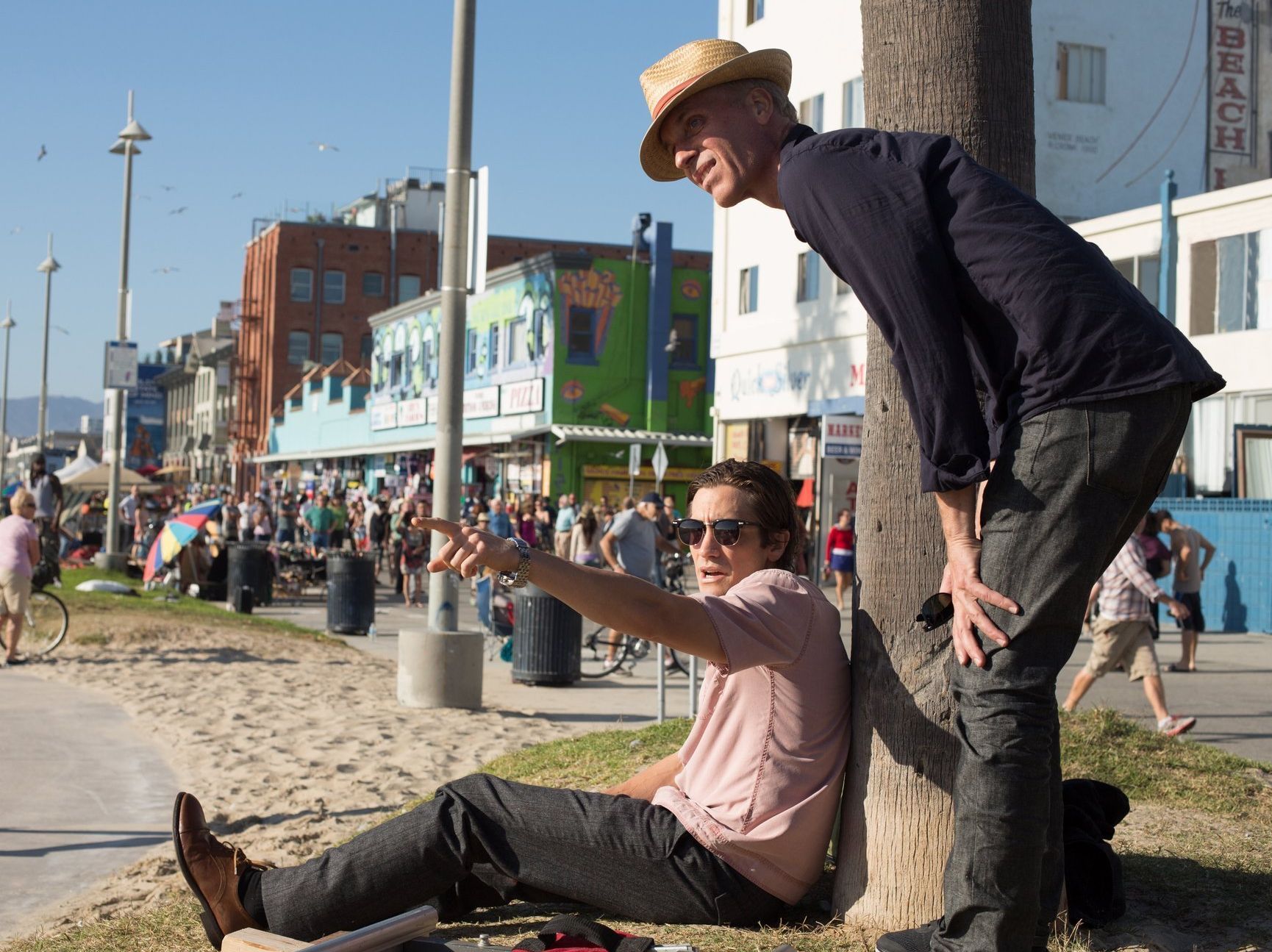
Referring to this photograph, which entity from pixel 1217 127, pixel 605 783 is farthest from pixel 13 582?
pixel 1217 127

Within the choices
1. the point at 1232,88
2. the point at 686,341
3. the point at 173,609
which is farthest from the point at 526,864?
the point at 686,341

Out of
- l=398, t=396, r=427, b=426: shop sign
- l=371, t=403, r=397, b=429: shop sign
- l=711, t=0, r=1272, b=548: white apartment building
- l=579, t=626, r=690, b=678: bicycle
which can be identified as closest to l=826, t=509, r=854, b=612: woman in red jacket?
l=579, t=626, r=690, b=678: bicycle

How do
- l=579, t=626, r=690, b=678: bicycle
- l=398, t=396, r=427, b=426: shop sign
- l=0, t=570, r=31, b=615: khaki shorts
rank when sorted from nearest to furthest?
l=0, t=570, r=31, b=615: khaki shorts → l=579, t=626, r=690, b=678: bicycle → l=398, t=396, r=427, b=426: shop sign

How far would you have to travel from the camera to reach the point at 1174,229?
79.7ft

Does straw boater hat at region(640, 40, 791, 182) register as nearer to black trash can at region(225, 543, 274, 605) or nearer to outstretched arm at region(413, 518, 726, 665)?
outstretched arm at region(413, 518, 726, 665)

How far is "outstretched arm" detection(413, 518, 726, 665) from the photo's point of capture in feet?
9.51

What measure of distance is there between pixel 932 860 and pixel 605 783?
2.81 m

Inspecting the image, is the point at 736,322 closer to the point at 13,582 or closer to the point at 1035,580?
the point at 13,582

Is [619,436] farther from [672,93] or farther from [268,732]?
[672,93]

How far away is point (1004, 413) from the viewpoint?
2.94 metres

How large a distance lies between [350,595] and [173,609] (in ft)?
7.13

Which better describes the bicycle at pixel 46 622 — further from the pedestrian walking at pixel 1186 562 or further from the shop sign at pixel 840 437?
the shop sign at pixel 840 437

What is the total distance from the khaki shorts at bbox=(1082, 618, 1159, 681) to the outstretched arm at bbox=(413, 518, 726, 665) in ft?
26.7

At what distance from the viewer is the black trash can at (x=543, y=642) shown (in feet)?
43.3
